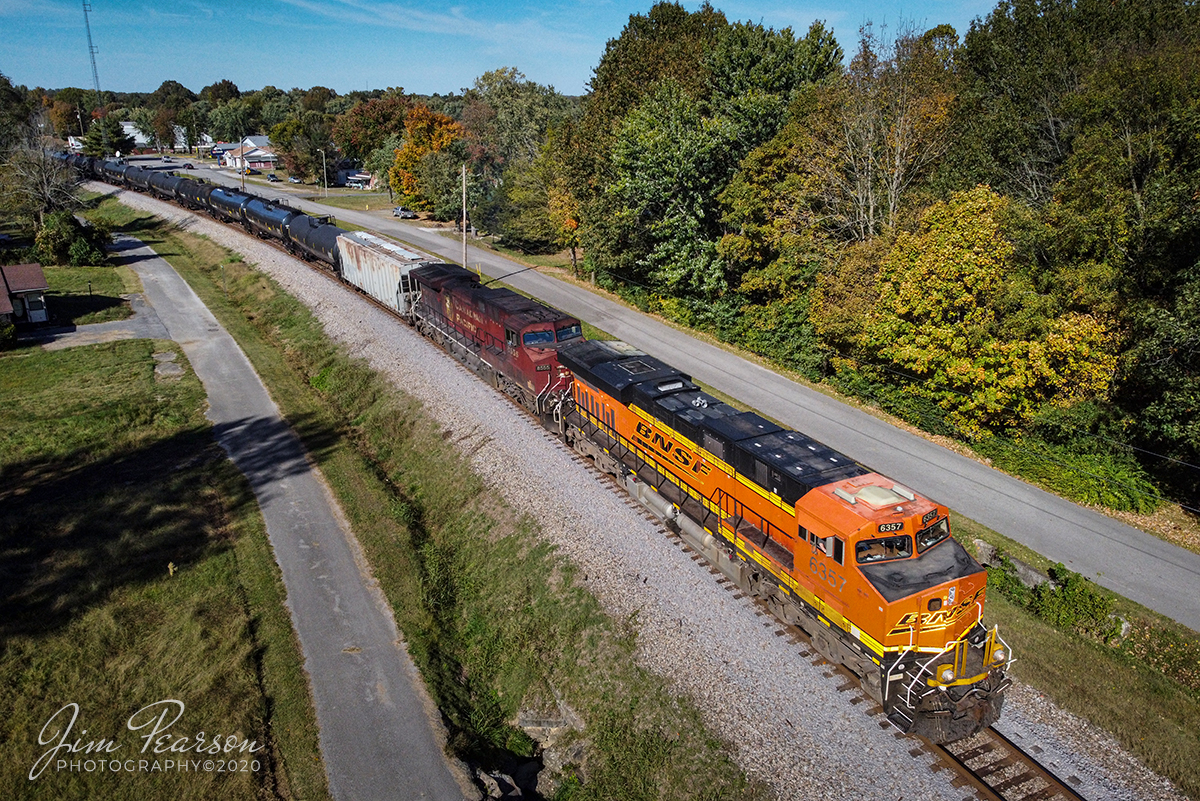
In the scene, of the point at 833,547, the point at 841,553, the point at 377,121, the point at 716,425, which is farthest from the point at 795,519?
the point at 377,121

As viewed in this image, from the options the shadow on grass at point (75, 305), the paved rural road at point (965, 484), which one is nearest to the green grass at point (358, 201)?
the shadow on grass at point (75, 305)

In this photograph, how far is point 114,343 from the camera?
1527 inches

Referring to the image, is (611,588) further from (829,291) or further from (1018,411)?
(829,291)

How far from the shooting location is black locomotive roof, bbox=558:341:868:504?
15.6 meters

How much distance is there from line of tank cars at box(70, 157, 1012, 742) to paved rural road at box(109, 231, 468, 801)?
826 centimetres

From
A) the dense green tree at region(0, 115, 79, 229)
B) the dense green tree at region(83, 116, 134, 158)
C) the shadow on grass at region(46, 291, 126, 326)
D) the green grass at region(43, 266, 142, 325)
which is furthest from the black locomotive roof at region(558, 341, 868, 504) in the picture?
the dense green tree at region(83, 116, 134, 158)

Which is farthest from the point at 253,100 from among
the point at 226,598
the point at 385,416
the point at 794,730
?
the point at 794,730

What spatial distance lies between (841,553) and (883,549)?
87cm

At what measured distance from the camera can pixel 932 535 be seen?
46.4ft

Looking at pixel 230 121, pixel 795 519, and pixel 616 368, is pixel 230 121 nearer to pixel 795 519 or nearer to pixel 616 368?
pixel 616 368

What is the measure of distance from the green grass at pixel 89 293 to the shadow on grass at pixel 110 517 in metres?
22.4

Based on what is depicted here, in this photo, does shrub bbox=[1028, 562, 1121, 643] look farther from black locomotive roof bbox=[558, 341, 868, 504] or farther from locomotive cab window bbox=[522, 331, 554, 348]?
locomotive cab window bbox=[522, 331, 554, 348]

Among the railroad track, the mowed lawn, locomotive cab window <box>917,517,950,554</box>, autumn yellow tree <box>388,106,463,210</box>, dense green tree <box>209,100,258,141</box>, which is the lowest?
the mowed lawn

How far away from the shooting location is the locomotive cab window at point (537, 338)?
26.3m
